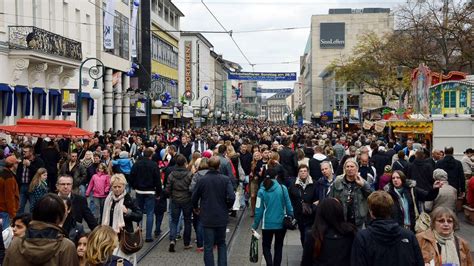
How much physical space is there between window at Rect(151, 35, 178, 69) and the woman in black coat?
56.2 m

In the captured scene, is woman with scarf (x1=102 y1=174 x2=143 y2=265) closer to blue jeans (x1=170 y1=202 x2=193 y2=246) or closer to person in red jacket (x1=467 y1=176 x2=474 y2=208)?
blue jeans (x1=170 y1=202 x2=193 y2=246)

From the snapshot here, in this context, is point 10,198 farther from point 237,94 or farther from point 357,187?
point 237,94

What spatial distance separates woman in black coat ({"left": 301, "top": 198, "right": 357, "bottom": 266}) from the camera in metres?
5.83

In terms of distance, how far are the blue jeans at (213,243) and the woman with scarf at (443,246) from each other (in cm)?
391

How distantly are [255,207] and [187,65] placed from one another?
77684 millimetres

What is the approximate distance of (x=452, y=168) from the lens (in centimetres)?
Answer: 1424

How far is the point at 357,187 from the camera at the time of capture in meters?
7.74

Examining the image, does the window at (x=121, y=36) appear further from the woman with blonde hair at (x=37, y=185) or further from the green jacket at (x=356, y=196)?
the green jacket at (x=356, y=196)

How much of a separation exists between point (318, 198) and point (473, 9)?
30.0 m

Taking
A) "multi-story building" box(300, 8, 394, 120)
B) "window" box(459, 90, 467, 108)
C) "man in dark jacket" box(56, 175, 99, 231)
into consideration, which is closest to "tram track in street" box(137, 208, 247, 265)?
"man in dark jacket" box(56, 175, 99, 231)

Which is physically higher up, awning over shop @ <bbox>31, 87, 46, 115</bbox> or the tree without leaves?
the tree without leaves

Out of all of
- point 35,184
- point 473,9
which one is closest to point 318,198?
point 35,184

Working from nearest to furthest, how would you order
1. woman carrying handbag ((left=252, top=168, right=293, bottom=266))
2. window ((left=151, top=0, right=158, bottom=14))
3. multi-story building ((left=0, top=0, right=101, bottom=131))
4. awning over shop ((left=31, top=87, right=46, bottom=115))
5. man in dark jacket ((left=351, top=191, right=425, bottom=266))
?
man in dark jacket ((left=351, top=191, right=425, bottom=266)), woman carrying handbag ((left=252, top=168, right=293, bottom=266)), multi-story building ((left=0, top=0, right=101, bottom=131)), awning over shop ((left=31, top=87, right=46, bottom=115)), window ((left=151, top=0, right=158, bottom=14))

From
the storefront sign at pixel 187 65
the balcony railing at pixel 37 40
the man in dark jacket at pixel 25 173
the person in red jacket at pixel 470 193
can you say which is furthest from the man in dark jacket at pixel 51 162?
the storefront sign at pixel 187 65
